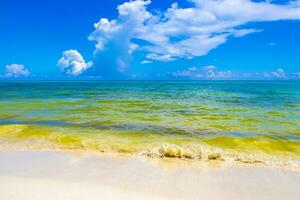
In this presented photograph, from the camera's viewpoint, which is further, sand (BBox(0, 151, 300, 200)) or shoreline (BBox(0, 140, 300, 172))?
shoreline (BBox(0, 140, 300, 172))

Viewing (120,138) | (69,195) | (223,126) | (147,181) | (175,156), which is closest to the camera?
(69,195)

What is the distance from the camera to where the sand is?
6.28m

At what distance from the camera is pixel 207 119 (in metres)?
18.8

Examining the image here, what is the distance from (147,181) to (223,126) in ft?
32.4

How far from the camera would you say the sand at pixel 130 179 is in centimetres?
628

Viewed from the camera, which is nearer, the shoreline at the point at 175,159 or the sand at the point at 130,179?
the sand at the point at 130,179

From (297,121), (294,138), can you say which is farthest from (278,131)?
(297,121)

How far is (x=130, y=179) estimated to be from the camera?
741cm

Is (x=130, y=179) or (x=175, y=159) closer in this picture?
(x=130, y=179)

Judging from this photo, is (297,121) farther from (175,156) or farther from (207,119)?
(175,156)

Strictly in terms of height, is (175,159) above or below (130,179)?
below

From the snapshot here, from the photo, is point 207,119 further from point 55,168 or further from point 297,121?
point 55,168

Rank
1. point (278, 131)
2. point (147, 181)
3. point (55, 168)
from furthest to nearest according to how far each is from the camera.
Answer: point (278, 131) < point (55, 168) < point (147, 181)

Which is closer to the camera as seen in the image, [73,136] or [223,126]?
[73,136]
